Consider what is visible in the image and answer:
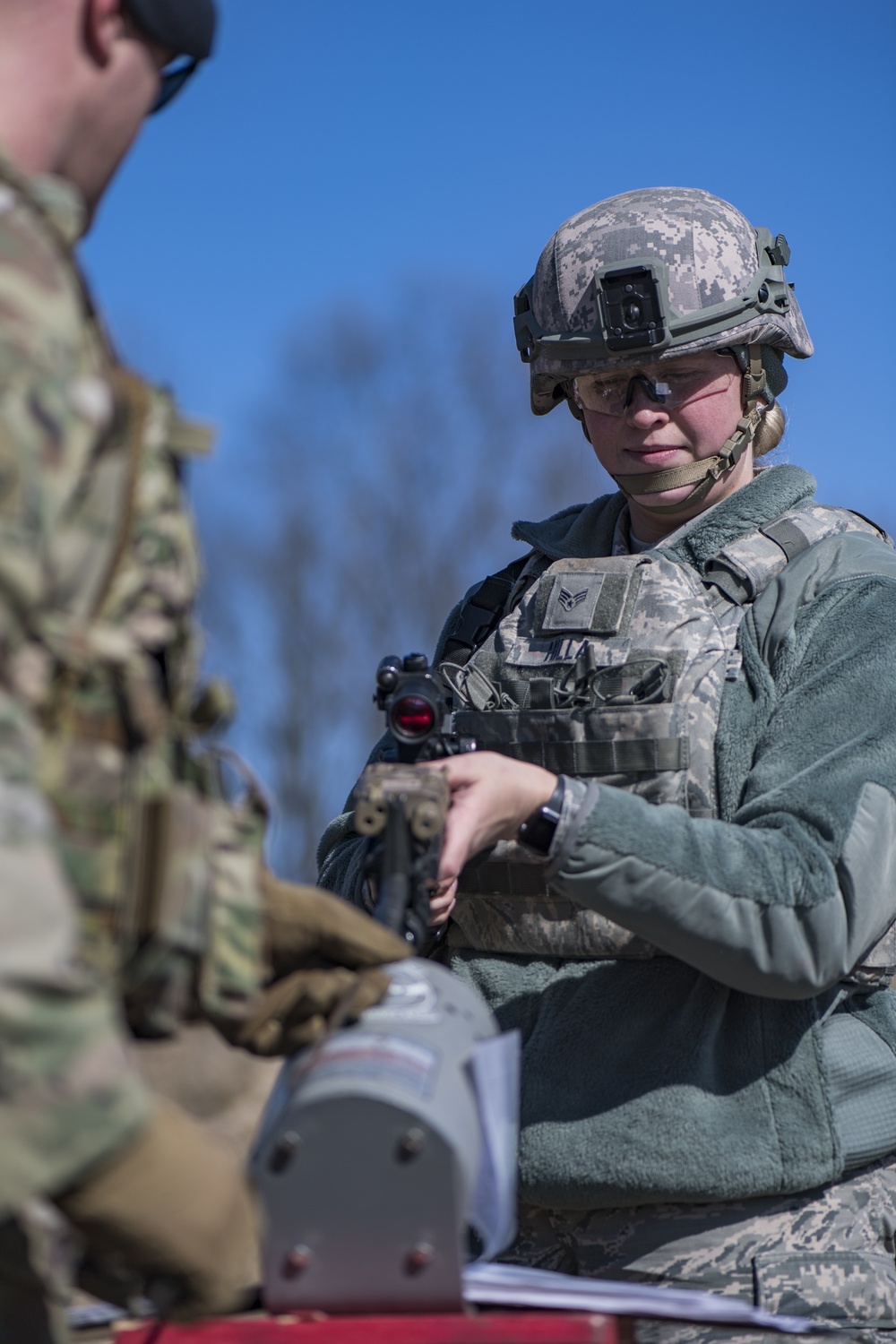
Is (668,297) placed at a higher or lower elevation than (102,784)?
higher

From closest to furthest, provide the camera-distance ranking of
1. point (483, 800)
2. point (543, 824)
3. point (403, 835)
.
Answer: point (403, 835)
point (483, 800)
point (543, 824)

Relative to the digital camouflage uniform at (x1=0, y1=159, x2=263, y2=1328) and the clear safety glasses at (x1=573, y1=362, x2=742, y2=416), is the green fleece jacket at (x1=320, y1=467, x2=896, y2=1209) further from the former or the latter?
the digital camouflage uniform at (x1=0, y1=159, x2=263, y2=1328)

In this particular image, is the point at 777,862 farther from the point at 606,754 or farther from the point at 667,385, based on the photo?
the point at 667,385

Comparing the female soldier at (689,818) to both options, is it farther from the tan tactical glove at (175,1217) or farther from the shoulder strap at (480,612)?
the tan tactical glove at (175,1217)

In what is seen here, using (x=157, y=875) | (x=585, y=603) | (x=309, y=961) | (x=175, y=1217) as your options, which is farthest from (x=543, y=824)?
(x=175, y=1217)

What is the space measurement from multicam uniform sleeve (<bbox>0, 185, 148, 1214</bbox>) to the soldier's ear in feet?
1.17

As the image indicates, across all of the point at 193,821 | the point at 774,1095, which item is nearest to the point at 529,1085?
the point at 774,1095

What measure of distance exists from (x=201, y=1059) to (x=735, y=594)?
173 cm

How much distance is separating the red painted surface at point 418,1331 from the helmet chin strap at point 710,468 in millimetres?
2090

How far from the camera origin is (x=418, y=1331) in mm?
1750

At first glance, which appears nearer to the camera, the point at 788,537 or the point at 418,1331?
the point at 418,1331

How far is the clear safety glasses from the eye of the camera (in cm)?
349

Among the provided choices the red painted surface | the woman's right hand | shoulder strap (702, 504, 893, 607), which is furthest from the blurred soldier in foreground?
shoulder strap (702, 504, 893, 607)

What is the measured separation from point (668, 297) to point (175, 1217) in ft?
8.20
